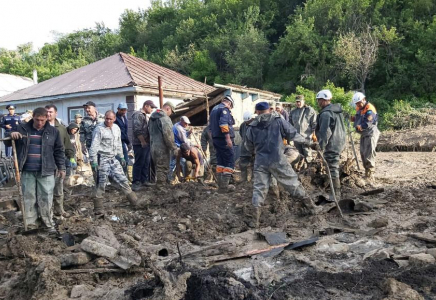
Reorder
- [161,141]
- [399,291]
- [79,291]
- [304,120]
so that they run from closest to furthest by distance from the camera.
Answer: [399,291] → [79,291] → [161,141] → [304,120]

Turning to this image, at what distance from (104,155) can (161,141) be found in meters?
1.77

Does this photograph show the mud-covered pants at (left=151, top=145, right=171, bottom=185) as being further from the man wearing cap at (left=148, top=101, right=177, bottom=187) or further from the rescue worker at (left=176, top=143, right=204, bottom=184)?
the rescue worker at (left=176, top=143, right=204, bottom=184)

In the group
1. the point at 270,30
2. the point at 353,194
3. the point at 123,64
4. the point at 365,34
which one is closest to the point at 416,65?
the point at 365,34

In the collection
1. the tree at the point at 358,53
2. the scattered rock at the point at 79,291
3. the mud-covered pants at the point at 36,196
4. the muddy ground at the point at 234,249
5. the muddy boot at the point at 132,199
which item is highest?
the tree at the point at 358,53

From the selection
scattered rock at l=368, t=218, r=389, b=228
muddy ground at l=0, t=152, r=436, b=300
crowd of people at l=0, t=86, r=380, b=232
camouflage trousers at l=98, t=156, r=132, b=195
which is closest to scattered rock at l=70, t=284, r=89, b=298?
muddy ground at l=0, t=152, r=436, b=300

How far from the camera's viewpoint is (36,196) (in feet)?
19.8

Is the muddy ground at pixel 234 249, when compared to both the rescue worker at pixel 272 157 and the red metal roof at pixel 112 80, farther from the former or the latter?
the red metal roof at pixel 112 80

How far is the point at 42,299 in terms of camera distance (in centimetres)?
387

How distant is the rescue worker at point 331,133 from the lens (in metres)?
7.49

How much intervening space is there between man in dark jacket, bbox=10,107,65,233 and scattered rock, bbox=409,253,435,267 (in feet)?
15.7

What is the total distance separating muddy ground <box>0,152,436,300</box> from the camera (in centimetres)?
364

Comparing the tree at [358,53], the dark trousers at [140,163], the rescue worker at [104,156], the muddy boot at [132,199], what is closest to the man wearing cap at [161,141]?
the dark trousers at [140,163]

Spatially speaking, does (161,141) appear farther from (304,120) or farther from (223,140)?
(304,120)

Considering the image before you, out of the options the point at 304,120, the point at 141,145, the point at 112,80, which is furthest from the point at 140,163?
the point at 112,80
